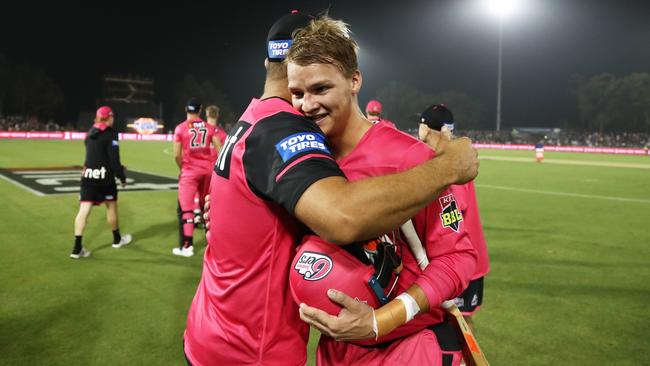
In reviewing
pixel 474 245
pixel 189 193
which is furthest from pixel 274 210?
pixel 189 193

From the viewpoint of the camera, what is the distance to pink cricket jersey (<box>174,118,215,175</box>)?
864 centimetres

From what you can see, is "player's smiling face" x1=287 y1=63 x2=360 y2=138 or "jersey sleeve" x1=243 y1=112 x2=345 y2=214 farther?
"player's smiling face" x1=287 y1=63 x2=360 y2=138

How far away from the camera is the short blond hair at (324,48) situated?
1970mm

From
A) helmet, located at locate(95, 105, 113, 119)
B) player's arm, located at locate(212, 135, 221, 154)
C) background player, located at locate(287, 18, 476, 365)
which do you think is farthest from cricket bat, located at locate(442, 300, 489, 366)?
helmet, located at locate(95, 105, 113, 119)

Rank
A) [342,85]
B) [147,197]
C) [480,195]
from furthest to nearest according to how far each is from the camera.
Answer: [480,195]
[147,197]
[342,85]

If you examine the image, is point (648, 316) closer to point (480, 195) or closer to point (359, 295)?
point (359, 295)

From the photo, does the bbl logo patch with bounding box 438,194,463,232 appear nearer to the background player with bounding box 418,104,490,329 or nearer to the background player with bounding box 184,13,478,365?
the background player with bounding box 184,13,478,365

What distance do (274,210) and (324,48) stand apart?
638 millimetres

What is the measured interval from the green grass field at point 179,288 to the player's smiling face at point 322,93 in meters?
3.16

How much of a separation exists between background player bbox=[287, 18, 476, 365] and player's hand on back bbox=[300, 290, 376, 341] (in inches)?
3.7

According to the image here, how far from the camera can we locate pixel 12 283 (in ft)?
21.2

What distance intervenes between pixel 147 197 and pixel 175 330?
30.9 feet

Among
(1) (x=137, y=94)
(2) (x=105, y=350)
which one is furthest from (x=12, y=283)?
(1) (x=137, y=94)

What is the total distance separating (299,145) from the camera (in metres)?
1.78
